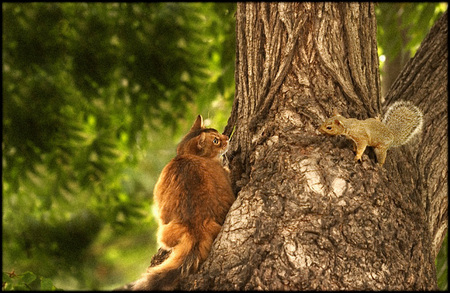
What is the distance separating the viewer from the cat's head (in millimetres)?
3223

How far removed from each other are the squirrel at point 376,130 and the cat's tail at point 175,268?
873 mm

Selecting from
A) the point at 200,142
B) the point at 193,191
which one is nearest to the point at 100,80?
the point at 200,142

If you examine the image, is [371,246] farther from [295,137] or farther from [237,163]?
[237,163]

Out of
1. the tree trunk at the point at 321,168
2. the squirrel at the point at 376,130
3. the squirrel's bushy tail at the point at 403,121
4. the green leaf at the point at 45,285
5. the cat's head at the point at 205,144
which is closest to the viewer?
the tree trunk at the point at 321,168

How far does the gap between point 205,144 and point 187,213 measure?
2.45 ft

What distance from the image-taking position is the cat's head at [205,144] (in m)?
3.22

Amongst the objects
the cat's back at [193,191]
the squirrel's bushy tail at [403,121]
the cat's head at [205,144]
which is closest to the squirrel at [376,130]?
the squirrel's bushy tail at [403,121]

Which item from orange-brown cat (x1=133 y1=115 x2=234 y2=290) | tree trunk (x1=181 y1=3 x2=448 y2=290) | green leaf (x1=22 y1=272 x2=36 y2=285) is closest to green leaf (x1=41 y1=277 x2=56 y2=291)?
green leaf (x1=22 y1=272 x2=36 y2=285)

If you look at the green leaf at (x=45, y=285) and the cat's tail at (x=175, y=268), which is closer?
the cat's tail at (x=175, y=268)

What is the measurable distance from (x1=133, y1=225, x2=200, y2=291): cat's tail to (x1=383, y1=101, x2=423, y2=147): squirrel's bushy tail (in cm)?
127

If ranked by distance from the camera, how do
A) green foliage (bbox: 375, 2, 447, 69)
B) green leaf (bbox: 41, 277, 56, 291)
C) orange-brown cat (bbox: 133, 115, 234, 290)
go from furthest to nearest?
green foliage (bbox: 375, 2, 447, 69)
green leaf (bbox: 41, 277, 56, 291)
orange-brown cat (bbox: 133, 115, 234, 290)

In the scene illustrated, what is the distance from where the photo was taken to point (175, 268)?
2432 mm

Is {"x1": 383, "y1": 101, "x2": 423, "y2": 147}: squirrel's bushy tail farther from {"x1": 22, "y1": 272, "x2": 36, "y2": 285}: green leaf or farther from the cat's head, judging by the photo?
{"x1": 22, "y1": 272, "x2": 36, "y2": 285}: green leaf

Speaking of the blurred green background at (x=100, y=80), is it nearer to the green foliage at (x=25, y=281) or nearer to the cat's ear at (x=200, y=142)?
the cat's ear at (x=200, y=142)
